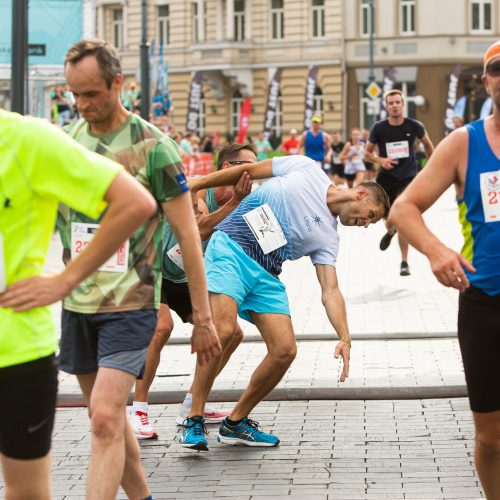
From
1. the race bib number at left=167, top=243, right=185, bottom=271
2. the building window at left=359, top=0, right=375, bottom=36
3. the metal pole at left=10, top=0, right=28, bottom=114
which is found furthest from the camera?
the building window at left=359, top=0, right=375, bottom=36

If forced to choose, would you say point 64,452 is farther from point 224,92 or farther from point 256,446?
point 224,92

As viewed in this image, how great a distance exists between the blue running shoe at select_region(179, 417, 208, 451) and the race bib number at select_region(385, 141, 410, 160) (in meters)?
8.87

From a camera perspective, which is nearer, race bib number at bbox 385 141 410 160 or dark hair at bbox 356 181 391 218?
dark hair at bbox 356 181 391 218

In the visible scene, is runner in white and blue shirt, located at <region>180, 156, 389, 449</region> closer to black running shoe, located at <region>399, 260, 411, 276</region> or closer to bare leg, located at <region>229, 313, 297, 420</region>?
bare leg, located at <region>229, 313, 297, 420</region>

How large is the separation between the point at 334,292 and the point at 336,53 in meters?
53.4

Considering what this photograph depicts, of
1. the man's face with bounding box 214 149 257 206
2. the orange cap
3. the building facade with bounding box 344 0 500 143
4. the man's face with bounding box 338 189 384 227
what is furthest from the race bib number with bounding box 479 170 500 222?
the building facade with bounding box 344 0 500 143

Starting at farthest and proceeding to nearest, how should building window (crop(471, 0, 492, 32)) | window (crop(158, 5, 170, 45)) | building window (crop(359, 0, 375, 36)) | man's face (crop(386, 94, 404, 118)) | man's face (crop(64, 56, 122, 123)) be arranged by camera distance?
1. window (crop(158, 5, 170, 45))
2. building window (crop(359, 0, 375, 36))
3. building window (crop(471, 0, 492, 32))
4. man's face (crop(386, 94, 404, 118))
5. man's face (crop(64, 56, 122, 123))

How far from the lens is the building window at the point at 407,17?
5831cm

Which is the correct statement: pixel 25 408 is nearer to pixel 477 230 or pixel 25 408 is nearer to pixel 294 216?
pixel 477 230

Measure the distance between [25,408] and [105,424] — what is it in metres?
1.00

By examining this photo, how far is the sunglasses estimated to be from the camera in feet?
14.7

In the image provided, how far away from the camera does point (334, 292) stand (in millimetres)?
6770

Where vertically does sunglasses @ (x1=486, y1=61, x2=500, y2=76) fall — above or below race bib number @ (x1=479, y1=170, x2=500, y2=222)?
above

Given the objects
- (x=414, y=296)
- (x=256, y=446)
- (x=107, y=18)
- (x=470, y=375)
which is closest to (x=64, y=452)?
(x=256, y=446)
